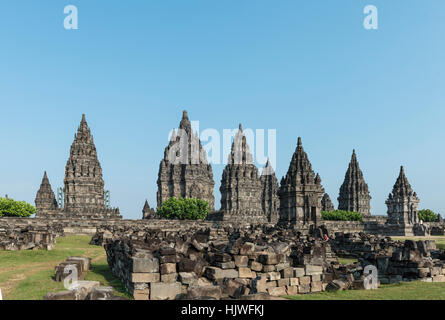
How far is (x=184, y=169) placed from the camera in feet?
278

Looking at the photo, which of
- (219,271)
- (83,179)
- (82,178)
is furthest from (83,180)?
(219,271)

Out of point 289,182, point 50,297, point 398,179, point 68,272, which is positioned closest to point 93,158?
point 289,182

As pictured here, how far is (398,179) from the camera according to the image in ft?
154

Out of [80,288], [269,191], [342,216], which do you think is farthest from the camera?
[269,191]

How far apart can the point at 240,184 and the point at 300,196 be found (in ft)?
145

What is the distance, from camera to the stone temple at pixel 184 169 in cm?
8369

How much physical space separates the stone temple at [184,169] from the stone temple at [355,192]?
29.9 m

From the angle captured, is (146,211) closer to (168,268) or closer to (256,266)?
(256,266)

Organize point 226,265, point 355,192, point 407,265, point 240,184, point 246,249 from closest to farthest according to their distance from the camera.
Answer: point 226,265 → point 246,249 → point 407,265 → point 240,184 → point 355,192
